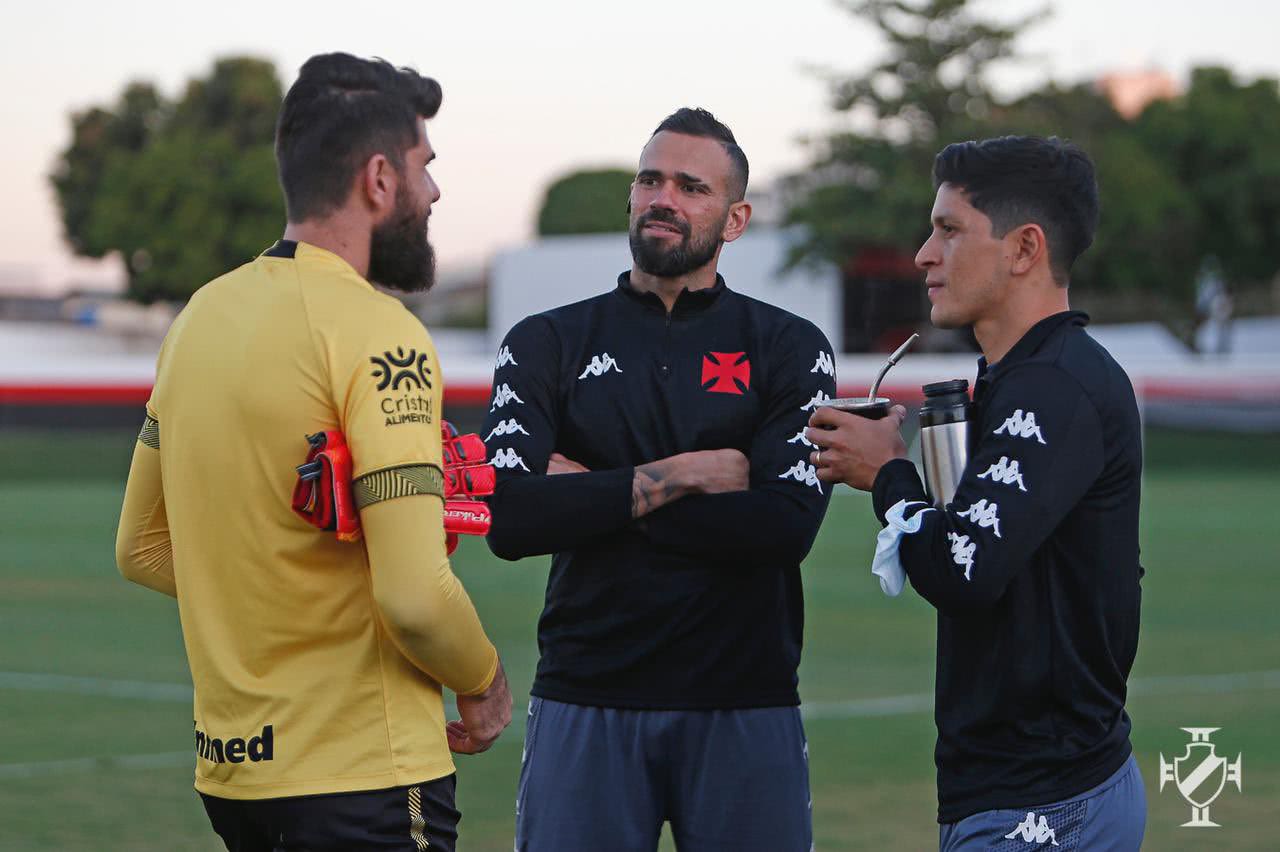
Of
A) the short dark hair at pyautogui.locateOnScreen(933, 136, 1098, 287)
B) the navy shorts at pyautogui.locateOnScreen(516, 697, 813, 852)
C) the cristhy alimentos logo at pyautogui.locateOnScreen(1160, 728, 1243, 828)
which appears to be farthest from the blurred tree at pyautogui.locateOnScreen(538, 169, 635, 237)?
the short dark hair at pyautogui.locateOnScreen(933, 136, 1098, 287)

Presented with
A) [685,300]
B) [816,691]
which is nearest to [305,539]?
[685,300]

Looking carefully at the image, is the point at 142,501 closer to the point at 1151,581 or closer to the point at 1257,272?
the point at 1151,581

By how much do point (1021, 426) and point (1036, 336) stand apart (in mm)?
286

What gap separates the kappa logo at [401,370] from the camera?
10.4 feet

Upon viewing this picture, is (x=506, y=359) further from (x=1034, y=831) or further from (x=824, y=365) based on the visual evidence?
(x=1034, y=831)

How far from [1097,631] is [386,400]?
61.0 inches

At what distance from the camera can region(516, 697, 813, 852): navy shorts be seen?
4328mm

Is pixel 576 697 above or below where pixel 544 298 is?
above

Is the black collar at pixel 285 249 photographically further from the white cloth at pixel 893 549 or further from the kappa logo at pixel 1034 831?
the kappa logo at pixel 1034 831

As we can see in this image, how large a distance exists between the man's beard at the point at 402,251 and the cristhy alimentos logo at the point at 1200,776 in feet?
17.2

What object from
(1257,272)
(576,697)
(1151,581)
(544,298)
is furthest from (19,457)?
(1257,272)

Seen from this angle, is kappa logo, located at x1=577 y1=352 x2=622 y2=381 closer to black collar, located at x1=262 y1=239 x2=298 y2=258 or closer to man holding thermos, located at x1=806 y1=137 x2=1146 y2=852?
man holding thermos, located at x1=806 y1=137 x2=1146 y2=852

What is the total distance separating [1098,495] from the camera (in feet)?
11.6

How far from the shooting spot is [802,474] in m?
4.57
